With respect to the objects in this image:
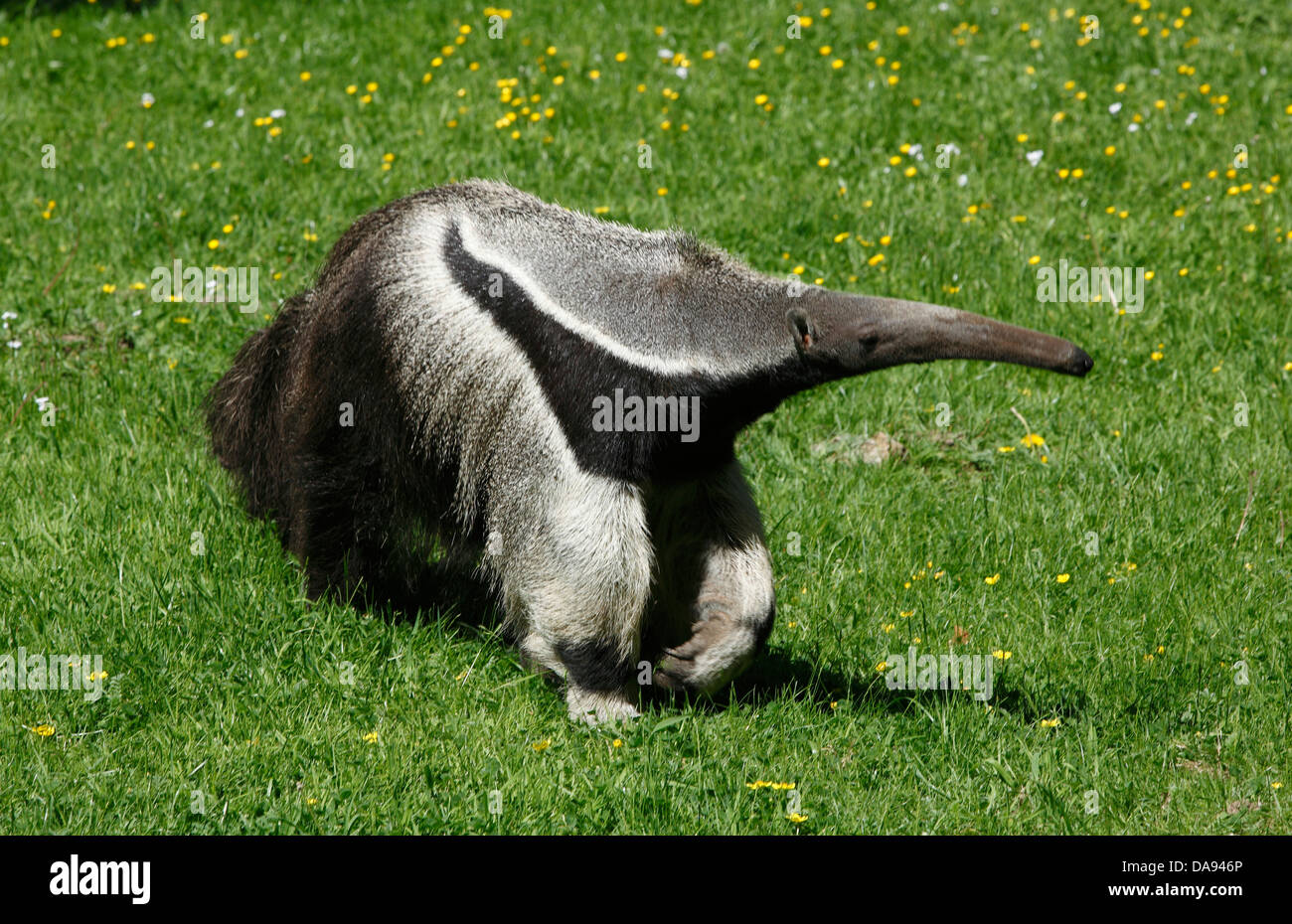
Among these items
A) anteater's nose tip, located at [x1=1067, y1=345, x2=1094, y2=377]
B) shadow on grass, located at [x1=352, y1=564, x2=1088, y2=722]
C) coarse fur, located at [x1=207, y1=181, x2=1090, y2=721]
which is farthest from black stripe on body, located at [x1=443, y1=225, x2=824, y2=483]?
shadow on grass, located at [x1=352, y1=564, x2=1088, y2=722]

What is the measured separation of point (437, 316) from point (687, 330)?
0.99 meters

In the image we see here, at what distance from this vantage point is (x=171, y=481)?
20.4 feet

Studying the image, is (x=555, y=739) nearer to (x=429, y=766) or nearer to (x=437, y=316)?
(x=429, y=766)

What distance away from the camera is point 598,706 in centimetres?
501

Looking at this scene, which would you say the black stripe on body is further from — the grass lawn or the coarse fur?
the grass lawn

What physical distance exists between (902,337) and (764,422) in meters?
2.84

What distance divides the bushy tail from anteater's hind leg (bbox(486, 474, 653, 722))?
125 centimetres

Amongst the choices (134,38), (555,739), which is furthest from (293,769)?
(134,38)

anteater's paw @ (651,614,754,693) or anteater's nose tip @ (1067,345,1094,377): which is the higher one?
anteater's nose tip @ (1067,345,1094,377)

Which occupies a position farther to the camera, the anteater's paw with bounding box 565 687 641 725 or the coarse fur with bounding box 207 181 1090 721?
the anteater's paw with bounding box 565 687 641 725

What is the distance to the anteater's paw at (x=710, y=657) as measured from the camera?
4.93m


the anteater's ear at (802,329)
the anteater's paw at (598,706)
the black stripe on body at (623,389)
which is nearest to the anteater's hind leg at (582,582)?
the anteater's paw at (598,706)

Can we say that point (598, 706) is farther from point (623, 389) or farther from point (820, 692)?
point (623, 389)

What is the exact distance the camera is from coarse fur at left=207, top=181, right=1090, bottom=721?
14.8 ft
